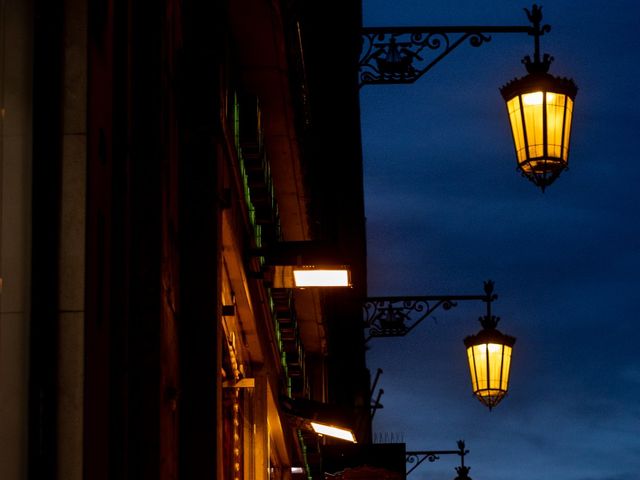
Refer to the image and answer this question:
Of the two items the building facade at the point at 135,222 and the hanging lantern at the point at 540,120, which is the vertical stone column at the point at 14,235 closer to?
the building facade at the point at 135,222

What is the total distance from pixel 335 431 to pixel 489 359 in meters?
6.99

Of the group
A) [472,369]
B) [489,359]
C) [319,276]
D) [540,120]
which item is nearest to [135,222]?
[319,276]

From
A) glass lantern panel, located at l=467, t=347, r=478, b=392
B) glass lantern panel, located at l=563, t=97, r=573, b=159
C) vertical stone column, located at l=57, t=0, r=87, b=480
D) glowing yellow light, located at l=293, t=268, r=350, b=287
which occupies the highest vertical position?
glass lantern panel, located at l=563, t=97, r=573, b=159

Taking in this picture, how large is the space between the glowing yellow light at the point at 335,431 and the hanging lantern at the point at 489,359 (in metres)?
6.02

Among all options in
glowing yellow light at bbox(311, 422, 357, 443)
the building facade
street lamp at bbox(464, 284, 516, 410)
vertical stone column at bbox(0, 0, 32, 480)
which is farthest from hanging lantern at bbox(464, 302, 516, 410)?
vertical stone column at bbox(0, 0, 32, 480)

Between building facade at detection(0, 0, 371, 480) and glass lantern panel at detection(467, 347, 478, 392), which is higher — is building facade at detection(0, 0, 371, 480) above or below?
below

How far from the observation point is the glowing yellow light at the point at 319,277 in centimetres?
1234

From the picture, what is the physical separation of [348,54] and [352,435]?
29.8ft

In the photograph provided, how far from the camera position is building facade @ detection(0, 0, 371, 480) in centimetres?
461

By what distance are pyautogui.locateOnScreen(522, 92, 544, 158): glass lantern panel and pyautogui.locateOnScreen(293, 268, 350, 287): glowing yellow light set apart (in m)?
2.46

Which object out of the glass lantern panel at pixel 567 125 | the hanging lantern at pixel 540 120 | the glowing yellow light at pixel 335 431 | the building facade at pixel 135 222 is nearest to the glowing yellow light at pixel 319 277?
the building facade at pixel 135 222

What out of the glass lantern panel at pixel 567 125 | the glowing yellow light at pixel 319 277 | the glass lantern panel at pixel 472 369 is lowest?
the glowing yellow light at pixel 319 277

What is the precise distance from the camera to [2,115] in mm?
4480

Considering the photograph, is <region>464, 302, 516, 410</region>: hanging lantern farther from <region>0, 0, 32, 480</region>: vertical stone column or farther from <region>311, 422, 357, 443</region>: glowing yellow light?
<region>0, 0, 32, 480</region>: vertical stone column
